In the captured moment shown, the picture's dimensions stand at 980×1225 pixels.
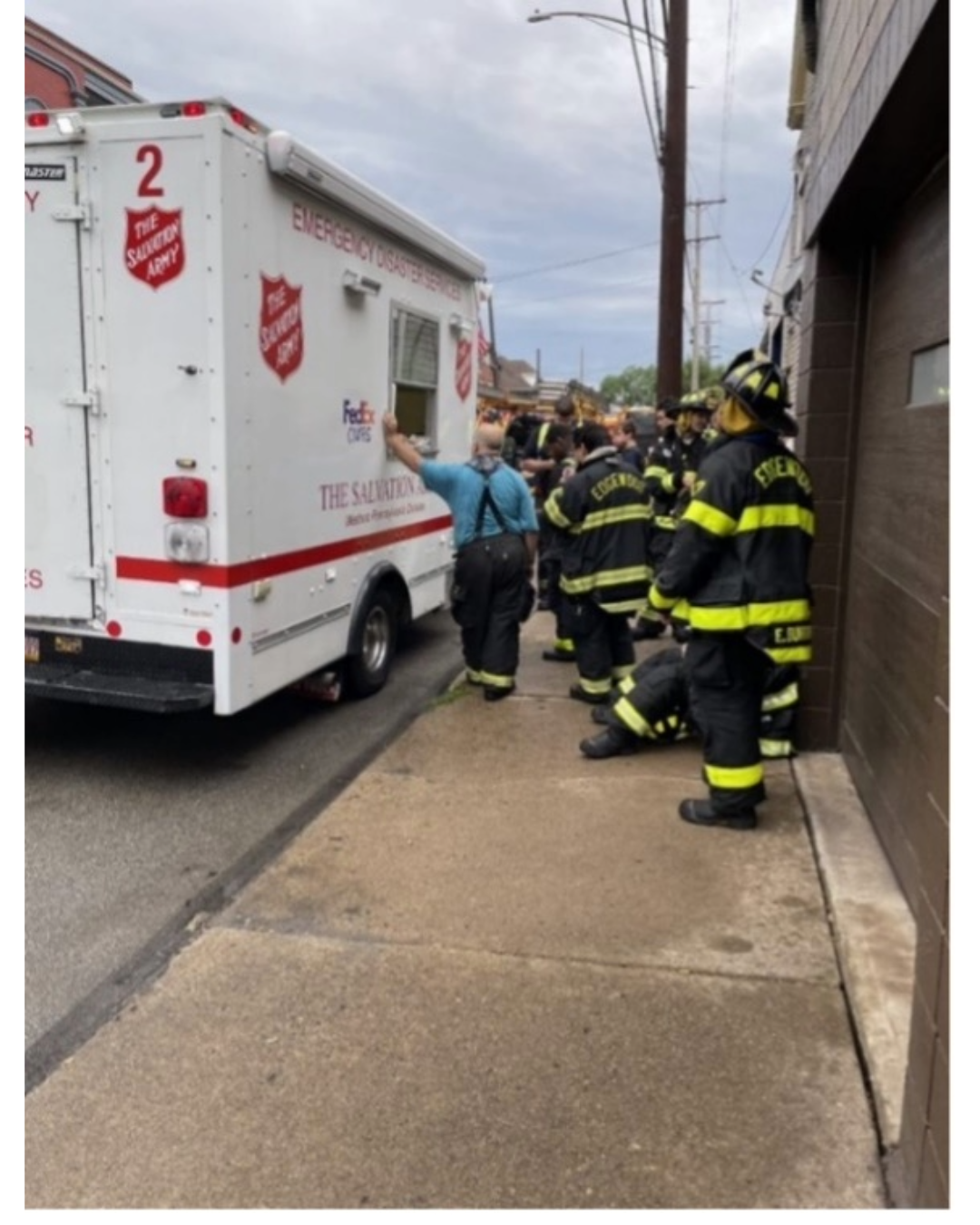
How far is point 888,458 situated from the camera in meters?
4.57

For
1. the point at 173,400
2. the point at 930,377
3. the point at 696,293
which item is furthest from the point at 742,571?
the point at 696,293

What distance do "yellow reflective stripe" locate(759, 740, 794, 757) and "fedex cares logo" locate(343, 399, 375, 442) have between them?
2.88 m

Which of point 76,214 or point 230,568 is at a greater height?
point 76,214

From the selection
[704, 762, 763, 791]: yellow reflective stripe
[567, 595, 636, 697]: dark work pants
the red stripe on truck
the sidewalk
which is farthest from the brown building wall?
the red stripe on truck

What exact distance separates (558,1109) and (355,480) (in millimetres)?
4145

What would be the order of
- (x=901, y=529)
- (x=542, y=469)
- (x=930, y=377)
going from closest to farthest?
1. (x=930, y=377)
2. (x=901, y=529)
3. (x=542, y=469)

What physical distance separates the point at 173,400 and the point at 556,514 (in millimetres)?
2753

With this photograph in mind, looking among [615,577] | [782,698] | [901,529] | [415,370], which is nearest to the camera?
[901,529]

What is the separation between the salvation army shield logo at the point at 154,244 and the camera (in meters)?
4.57

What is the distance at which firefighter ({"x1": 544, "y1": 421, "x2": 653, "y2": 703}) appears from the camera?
21.1ft

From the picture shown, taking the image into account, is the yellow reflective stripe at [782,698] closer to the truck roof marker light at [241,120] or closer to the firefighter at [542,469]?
the truck roof marker light at [241,120]

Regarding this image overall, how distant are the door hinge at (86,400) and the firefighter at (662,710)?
2.97m

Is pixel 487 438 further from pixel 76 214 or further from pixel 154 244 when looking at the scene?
pixel 76 214

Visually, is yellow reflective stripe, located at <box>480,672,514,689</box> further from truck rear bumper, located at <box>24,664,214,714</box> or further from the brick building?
the brick building
